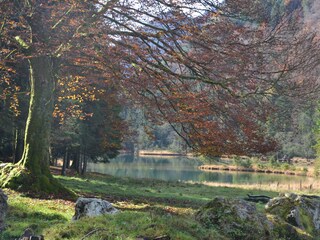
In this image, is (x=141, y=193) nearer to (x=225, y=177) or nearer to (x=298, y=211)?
(x=298, y=211)

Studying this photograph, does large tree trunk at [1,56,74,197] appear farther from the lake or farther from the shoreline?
the shoreline

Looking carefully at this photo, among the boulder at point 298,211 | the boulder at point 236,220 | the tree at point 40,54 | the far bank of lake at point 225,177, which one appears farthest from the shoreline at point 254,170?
the boulder at point 236,220

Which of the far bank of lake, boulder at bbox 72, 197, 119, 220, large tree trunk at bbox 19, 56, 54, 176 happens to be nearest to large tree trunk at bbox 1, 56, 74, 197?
large tree trunk at bbox 19, 56, 54, 176

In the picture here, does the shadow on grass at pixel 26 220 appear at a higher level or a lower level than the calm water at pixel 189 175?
higher

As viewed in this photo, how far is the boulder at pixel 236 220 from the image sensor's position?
6473 mm

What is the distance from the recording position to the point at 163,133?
124562 millimetres

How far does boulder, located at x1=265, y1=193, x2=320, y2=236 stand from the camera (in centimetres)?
898

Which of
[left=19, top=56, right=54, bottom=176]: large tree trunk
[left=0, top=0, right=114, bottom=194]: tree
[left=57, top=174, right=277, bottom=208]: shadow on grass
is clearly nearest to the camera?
[left=0, top=0, right=114, bottom=194]: tree

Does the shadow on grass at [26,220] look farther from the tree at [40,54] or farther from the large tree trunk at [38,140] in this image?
the tree at [40,54]

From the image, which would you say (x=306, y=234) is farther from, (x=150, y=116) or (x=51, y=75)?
(x=51, y=75)

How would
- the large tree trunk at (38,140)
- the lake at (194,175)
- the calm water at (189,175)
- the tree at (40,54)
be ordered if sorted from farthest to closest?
the calm water at (189,175)
the lake at (194,175)
the large tree trunk at (38,140)
the tree at (40,54)

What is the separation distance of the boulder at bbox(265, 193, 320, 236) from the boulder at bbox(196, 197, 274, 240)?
2066mm

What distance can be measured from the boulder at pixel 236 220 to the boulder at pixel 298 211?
2.07 meters

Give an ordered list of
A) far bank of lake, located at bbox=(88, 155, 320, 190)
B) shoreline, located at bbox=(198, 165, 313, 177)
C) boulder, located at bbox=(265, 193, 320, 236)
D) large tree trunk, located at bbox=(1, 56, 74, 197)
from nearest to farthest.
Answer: boulder, located at bbox=(265, 193, 320, 236)
large tree trunk, located at bbox=(1, 56, 74, 197)
far bank of lake, located at bbox=(88, 155, 320, 190)
shoreline, located at bbox=(198, 165, 313, 177)
